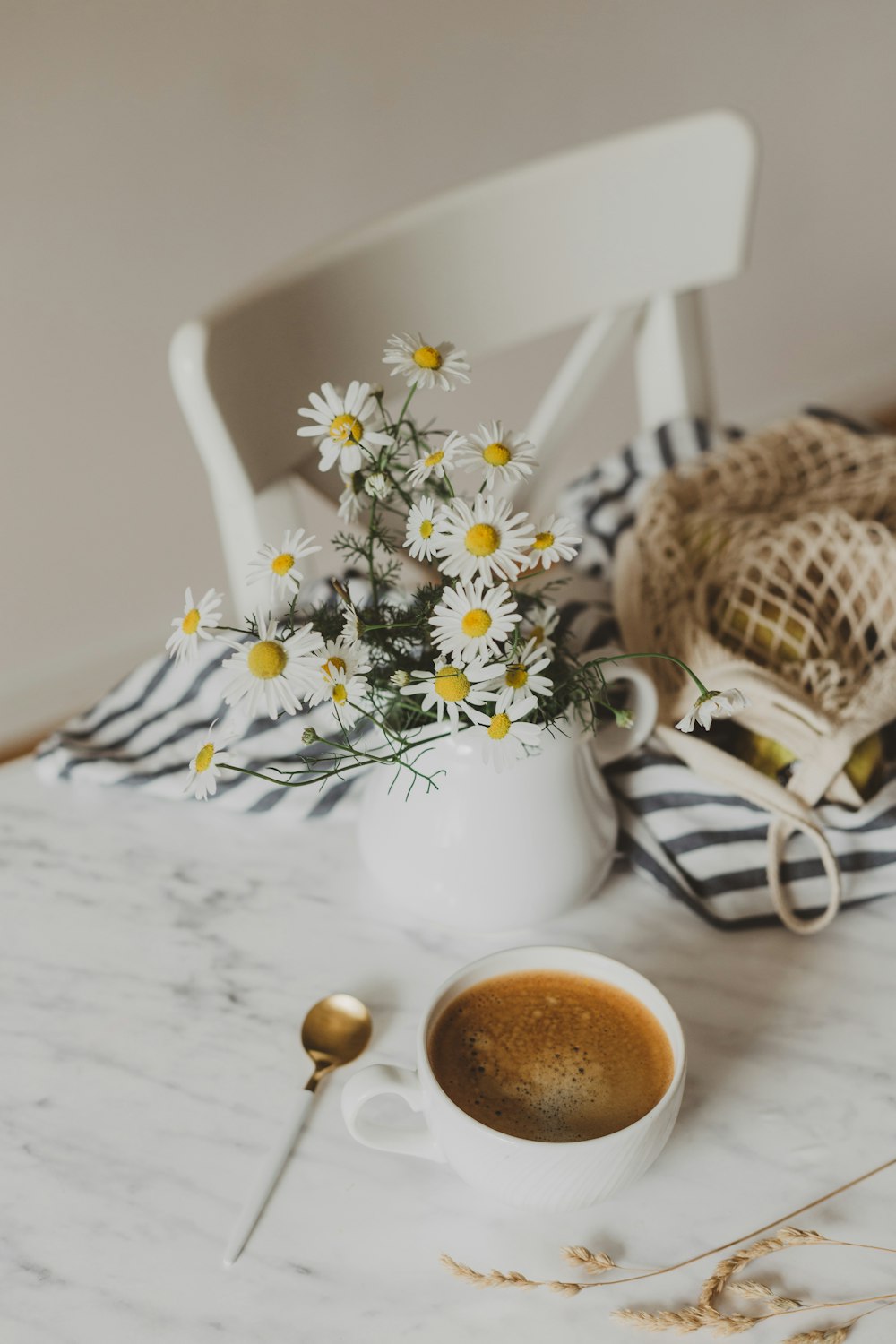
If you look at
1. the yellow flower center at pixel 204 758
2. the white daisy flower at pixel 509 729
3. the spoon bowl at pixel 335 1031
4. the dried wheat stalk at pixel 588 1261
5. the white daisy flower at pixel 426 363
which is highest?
the white daisy flower at pixel 426 363

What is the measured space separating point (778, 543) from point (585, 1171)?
458 millimetres

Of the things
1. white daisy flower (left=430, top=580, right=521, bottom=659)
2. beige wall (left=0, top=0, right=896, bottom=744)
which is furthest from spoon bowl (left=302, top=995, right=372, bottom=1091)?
beige wall (left=0, top=0, right=896, bottom=744)

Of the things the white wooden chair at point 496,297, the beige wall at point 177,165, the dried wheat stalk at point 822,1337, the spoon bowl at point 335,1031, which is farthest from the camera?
the beige wall at point 177,165

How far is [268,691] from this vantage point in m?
0.49

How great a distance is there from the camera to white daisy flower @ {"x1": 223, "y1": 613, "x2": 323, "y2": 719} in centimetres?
48

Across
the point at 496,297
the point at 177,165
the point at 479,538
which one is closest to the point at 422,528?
the point at 479,538

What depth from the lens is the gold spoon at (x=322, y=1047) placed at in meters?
0.53

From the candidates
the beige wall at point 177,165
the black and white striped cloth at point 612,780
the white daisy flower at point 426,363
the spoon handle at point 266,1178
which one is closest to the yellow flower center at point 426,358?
the white daisy flower at point 426,363

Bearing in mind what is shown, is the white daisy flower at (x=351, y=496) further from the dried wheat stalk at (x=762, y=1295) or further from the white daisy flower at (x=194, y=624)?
the dried wheat stalk at (x=762, y=1295)

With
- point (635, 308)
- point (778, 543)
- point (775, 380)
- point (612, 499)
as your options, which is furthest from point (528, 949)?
point (775, 380)

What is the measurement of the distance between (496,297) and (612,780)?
1.52ft

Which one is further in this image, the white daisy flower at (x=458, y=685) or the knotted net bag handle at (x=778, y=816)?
the knotted net bag handle at (x=778, y=816)

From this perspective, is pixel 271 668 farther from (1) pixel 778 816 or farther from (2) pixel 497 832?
(1) pixel 778 816

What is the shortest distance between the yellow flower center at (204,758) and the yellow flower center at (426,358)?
197mm
